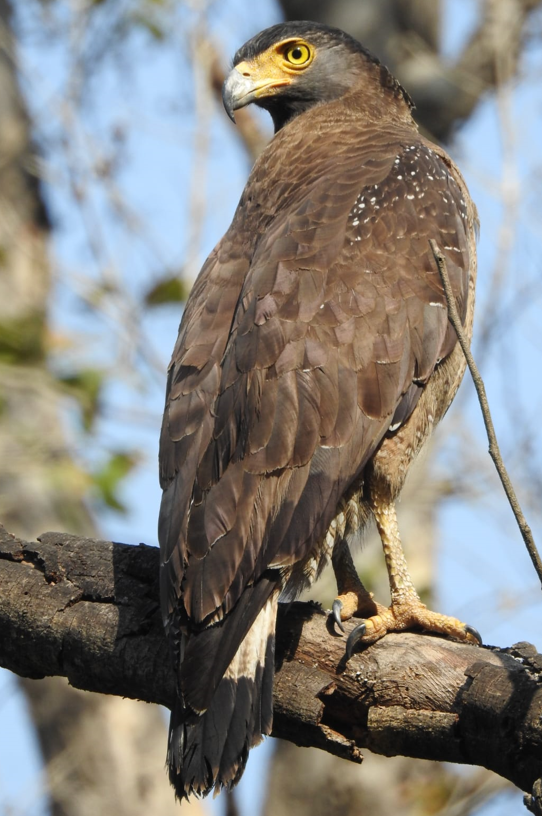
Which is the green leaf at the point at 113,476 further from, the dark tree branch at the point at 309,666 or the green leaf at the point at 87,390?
the dark tree branch at the point at 309,666

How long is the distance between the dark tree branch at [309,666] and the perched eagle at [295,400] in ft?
0.61

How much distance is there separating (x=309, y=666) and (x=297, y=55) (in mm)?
3036

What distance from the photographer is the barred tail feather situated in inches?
127

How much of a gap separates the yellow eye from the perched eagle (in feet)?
1.73

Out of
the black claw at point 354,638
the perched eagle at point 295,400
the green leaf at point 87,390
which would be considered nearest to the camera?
the perched eagle at point 295,400

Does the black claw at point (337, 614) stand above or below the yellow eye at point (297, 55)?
below

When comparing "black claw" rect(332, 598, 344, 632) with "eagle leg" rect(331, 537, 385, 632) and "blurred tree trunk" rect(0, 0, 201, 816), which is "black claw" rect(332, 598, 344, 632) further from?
"blurred tree trunk" rect(0, 0, 201, 816)

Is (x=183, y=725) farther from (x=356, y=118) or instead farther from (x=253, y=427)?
(x=356, y=118)

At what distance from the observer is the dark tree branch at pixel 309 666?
10.8 feet

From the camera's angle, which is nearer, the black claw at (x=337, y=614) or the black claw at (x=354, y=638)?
the black claw at (x=354, y=638)

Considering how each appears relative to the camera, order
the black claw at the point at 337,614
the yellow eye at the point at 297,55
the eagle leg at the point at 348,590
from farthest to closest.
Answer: the yellow eye at the point at 297,55
the eagle leg at the point at 348,590
the black claw at the point at 337,614

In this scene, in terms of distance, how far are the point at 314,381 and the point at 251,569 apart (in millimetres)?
700

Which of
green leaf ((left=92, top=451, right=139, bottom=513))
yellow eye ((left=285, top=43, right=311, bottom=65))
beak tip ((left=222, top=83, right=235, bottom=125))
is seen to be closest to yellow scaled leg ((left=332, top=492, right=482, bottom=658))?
beak tip ((left=222, top=83, right=235, bottom=125))

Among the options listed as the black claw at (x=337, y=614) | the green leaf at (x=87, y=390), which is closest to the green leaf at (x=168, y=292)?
the green leaf at (x=87, y=390)
